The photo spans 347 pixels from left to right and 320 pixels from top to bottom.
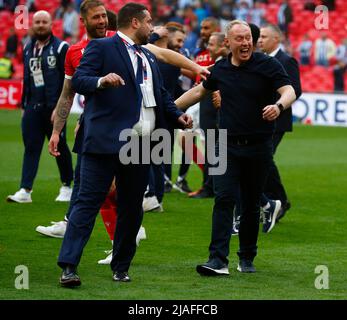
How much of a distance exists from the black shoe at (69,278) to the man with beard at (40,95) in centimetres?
532

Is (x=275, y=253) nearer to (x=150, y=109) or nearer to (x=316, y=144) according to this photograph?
(x=150, y=109)

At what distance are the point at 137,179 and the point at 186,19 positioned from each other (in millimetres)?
24095

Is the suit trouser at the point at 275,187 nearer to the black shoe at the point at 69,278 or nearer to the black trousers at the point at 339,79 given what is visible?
the black shoe at the point at 69,278

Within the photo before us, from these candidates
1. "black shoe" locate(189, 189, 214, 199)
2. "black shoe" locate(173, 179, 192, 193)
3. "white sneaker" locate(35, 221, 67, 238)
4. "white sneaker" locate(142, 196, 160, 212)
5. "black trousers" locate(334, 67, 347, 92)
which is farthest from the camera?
"black trousers" locate(334, 67, 347, 92)

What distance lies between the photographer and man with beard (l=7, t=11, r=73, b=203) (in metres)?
13.3

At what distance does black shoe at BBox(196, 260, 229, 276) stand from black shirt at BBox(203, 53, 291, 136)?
3.69 ft

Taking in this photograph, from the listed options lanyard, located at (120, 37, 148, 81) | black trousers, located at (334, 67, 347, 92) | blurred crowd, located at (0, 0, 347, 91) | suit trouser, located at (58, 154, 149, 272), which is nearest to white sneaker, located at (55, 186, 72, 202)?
suit trouser, located at (58, 154, 149, 272)

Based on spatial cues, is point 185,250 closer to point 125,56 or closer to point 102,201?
point 102,201

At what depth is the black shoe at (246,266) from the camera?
8992 millimetres

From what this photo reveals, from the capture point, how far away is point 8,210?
1261cm

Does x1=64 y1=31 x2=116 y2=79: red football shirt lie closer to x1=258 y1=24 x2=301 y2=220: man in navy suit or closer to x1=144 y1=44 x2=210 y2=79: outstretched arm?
x1=144 y1=44 x2=210 y2=79: outstretched arm

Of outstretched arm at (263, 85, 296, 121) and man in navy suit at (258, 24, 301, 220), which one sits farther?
man in navy suit at (258, 24, 301, 220)

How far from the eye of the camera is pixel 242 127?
349 inches

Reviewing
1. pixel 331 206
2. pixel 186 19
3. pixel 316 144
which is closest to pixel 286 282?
pixel 331 206
